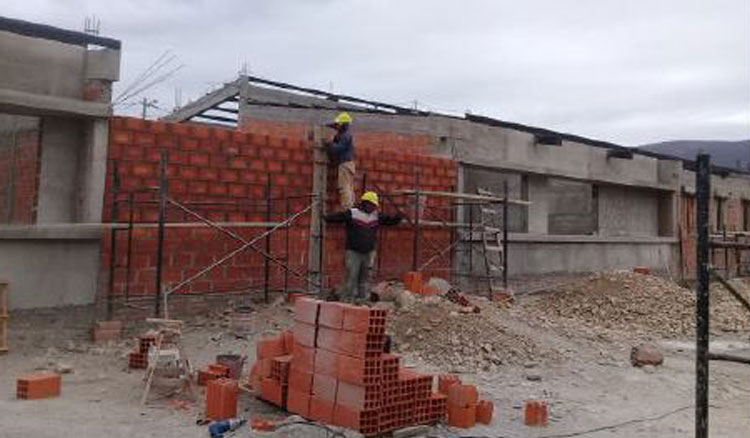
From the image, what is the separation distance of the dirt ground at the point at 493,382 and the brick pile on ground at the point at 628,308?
4.52ft

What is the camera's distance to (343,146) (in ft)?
38.8

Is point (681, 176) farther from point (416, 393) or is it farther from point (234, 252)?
point (416, 393)

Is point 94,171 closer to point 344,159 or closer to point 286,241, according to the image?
point 286,241

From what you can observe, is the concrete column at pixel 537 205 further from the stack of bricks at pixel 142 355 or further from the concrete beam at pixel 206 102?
the stack of bricks at pixel 142 355

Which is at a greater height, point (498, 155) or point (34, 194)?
point (498, 155)

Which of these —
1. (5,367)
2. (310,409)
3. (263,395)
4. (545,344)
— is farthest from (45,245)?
(545,344)

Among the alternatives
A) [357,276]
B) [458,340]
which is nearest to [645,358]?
[458,340]

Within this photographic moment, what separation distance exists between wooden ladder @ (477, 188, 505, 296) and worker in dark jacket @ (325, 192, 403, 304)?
12.3 feet

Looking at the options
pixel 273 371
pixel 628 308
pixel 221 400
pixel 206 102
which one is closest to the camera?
pixel 221 400

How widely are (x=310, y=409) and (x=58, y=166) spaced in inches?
217

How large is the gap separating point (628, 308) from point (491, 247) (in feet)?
9.84

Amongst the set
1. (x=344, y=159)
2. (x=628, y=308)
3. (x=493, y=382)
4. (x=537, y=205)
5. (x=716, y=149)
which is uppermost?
(x=716, y=149)

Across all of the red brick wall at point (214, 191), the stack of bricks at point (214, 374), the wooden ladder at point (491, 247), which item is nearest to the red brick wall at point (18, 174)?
the red brick wall at point (214, 191)

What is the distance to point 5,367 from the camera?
8.36m
